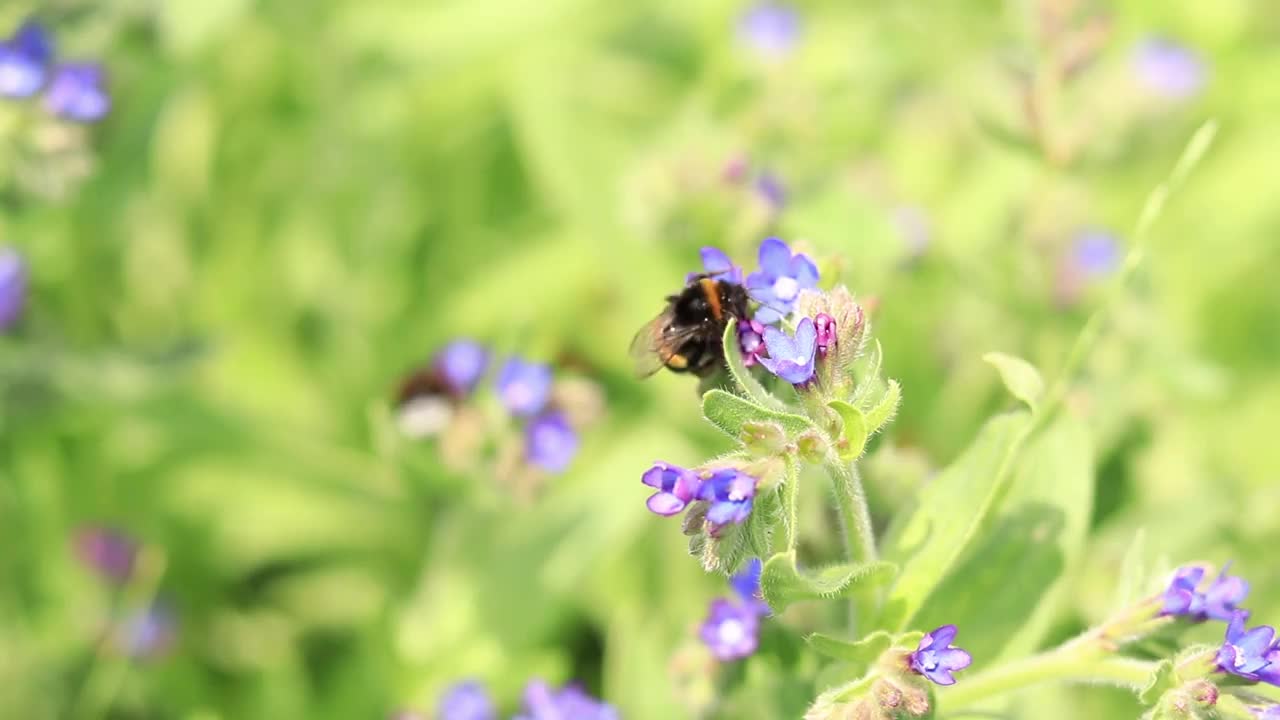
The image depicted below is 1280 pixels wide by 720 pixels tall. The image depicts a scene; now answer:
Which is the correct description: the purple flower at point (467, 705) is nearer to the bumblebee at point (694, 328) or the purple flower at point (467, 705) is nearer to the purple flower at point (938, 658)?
the bumblebee at point (694, 328)

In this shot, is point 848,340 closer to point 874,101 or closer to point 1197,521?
point 1197,521

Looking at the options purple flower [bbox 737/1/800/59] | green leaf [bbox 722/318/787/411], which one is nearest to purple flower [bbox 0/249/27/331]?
purple flower [bbox 737/1/800/59]

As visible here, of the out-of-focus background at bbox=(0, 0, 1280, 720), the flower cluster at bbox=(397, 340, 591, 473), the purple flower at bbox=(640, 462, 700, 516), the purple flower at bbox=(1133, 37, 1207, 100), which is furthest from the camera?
the purple flower at bbox=(1133, 37, 1207, 100)

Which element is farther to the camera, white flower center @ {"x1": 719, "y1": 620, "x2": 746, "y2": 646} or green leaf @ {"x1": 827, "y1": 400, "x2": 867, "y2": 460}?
white flower center @ {"x1": 719, "y1": 620, "x2": 746, "y2": 646}

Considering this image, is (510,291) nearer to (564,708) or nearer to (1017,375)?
(564,708)

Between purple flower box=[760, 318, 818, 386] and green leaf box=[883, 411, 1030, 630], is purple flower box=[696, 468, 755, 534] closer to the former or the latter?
purple flower box=[760, 318, 818, 386]

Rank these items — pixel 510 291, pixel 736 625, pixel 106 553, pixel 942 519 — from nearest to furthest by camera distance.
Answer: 1. pixel 942 519
2. pixel 736 625
3. pixel 106 553
4. pixel 510 291

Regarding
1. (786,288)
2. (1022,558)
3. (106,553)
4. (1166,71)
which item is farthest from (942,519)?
(1166,71)

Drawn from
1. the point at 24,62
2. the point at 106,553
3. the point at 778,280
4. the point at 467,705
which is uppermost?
the point at 24,62
